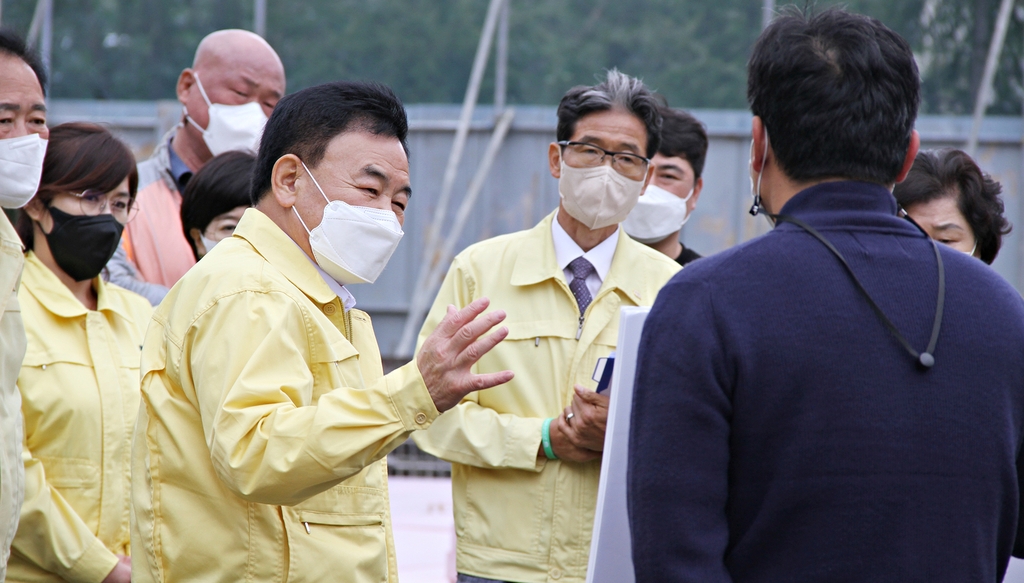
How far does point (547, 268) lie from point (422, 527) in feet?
12.2

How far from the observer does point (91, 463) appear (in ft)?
9.88

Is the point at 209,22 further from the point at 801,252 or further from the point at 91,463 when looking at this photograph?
the point at 801,252

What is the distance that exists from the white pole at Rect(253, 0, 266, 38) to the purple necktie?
6.52 m

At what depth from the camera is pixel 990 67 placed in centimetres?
844

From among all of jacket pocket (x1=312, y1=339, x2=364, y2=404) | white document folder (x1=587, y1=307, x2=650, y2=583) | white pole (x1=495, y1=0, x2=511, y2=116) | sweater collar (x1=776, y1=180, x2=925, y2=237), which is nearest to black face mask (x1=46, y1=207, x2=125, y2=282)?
jacket pocket (x1=312, y1=339, x2=364, y2=404)

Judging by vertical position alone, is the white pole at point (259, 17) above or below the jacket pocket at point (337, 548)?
below

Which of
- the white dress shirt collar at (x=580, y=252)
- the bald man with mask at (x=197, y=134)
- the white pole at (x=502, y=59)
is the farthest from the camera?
the white pole at (x=502, y=59)

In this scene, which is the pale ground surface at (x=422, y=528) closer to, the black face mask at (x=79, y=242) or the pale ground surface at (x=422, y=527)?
the pale ground surface at (x=422, y=527)

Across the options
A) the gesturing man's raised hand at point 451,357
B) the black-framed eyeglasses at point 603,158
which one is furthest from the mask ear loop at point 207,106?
the gesturing man's raised hand at point 451,357

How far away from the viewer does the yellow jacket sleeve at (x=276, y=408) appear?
187cm

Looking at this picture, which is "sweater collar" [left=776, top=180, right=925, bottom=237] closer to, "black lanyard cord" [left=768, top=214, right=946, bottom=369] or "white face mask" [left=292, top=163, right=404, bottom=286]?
"black lanyard cord" [left=768, top=214, right=946, bottom=369]

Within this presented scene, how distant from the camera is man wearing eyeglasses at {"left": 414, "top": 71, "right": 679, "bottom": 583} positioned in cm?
305

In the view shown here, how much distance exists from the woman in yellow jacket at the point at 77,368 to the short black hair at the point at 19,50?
437mm

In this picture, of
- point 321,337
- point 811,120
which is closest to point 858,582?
point 811,120
